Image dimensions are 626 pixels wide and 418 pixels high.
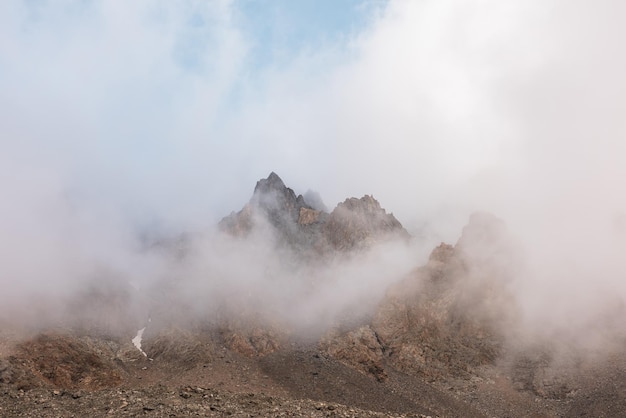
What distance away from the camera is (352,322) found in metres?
109

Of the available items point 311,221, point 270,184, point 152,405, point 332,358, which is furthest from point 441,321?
point 270,184

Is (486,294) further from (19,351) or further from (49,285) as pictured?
(49,285)

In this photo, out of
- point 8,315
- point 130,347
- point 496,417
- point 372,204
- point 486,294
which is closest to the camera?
point 496,417

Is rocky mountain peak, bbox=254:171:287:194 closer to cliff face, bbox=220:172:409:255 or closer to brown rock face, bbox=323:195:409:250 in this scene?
cliff face, bbox=220:172:409:255

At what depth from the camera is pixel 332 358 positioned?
95625 millimetres

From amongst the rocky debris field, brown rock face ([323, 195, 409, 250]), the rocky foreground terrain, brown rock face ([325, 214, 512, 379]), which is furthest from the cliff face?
the rocky debris field

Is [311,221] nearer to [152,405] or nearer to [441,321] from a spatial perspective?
[441,321]

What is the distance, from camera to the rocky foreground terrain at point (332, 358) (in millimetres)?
54844

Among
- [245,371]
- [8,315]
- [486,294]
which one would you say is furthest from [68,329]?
[486,294]

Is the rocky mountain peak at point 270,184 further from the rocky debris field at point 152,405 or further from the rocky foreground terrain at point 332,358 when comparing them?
the rocky debris field at point 152,405

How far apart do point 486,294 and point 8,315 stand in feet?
351

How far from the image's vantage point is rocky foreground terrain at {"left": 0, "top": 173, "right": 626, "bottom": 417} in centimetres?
5484

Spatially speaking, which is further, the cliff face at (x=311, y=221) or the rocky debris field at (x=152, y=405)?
the cliff face at (x=311, y=221)

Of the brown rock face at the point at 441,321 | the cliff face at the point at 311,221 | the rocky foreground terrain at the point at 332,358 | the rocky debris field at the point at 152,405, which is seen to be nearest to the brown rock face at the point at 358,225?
the cliff face at the point at 311,221
